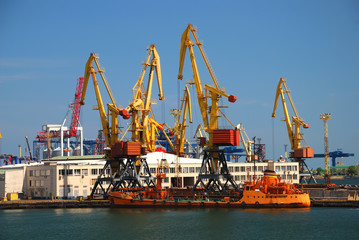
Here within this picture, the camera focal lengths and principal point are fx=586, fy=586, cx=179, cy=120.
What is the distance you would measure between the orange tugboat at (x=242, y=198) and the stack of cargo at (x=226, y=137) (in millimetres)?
8535

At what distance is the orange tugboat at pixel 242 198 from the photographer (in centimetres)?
9756

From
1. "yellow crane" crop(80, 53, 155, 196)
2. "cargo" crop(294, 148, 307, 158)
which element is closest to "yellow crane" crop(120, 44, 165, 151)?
"yellow crane" crop(80, 53, 155, 196)

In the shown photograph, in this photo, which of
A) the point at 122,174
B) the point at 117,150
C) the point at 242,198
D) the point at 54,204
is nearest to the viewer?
the point at 242,198

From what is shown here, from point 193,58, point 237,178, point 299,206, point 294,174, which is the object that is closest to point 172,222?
point 299,206

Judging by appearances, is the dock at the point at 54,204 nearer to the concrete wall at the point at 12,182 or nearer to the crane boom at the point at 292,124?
the concrete wall at the point at 12,182

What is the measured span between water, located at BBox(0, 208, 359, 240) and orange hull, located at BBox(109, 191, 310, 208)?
2260 mm

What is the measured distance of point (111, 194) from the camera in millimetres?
106875

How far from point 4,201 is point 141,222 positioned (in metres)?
40.4

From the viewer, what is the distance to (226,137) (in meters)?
105

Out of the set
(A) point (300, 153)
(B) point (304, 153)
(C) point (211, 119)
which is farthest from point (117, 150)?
(B) point (304, 153)

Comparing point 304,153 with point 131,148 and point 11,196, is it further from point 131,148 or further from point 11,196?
point 11,196

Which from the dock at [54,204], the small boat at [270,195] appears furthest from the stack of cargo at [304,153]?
the dock at [54,204]

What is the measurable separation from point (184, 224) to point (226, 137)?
26653mm

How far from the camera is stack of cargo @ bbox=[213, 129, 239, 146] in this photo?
344ft
